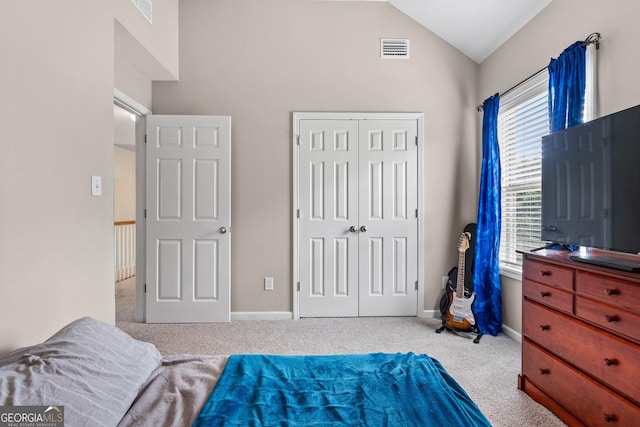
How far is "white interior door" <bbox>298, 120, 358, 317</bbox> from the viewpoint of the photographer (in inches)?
131

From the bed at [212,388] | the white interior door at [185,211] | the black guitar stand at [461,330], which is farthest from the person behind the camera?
the white interior door at [185,211]

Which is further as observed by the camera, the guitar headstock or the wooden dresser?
the guitar headstock

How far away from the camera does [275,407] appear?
978mm

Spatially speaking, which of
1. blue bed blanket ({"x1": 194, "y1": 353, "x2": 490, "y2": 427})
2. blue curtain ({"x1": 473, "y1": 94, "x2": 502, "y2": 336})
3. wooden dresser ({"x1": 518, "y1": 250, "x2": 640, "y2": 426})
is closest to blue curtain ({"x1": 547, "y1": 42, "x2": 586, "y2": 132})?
blue curtain ({"x1": 473, "y1": 94, "x2": 502, "y2": 336})

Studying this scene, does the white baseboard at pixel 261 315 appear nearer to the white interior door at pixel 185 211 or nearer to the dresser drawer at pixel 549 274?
the white interior door at pixel 185 211

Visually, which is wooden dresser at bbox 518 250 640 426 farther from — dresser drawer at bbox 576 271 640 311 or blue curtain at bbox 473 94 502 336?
blue curtain at bbox 473 94 502 336

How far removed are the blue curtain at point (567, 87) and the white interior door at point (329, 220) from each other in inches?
65.9

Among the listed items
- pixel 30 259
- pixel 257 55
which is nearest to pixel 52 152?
pixel 30 259

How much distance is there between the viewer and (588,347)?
1.54m

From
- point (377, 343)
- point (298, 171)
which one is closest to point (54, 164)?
point (298, 171)

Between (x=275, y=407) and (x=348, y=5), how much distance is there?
3.66 m

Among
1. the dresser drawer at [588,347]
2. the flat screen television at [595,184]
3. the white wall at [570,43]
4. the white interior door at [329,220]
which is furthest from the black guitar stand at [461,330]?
the flat screen television at [595,184]

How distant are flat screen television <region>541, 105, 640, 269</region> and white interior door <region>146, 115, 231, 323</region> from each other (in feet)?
8.74

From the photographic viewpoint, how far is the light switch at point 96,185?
6.29ft
